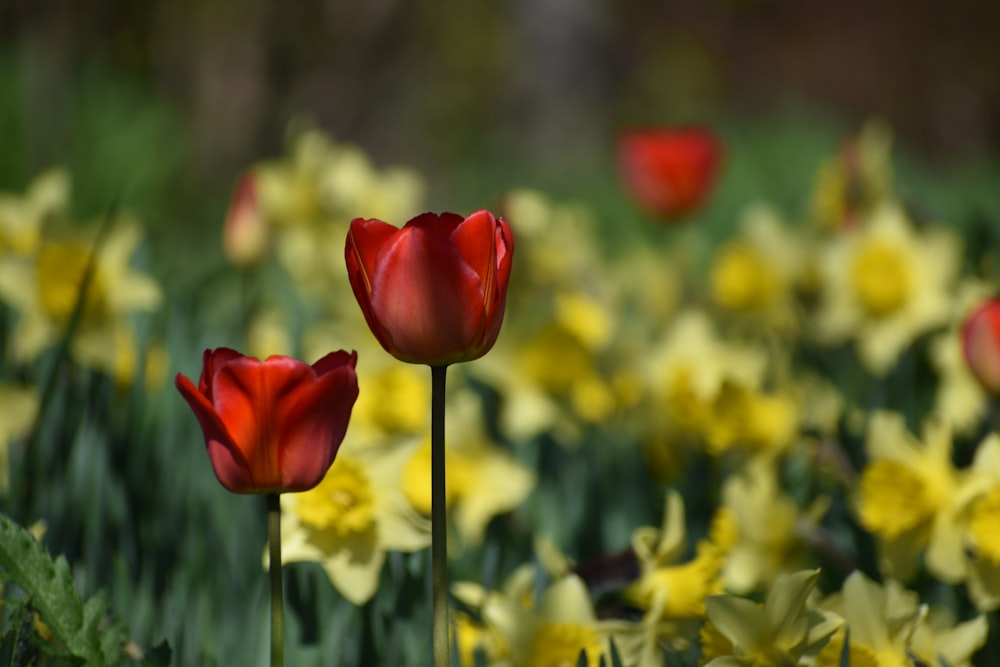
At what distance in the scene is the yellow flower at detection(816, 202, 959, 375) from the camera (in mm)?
1897

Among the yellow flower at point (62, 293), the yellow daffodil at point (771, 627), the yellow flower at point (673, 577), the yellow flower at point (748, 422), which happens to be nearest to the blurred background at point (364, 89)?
the yellow flower at point (62, 293)

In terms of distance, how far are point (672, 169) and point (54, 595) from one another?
1.54 metres

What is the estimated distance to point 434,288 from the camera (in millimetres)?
778

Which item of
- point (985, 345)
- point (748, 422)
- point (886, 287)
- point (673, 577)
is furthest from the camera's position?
point (886, 287)

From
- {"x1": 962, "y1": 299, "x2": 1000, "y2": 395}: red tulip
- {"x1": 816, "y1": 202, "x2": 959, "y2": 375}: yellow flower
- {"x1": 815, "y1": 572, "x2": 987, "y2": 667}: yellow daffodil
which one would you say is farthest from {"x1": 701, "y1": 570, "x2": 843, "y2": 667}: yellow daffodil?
{"x1": 816, "y1": 202, "x2": 959, "y2": 375}: yellow flower

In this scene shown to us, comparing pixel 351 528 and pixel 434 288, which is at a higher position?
pixel 434 288

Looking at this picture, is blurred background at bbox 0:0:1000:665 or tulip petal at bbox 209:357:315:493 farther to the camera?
blurred background at bbox 0:0:1000:665

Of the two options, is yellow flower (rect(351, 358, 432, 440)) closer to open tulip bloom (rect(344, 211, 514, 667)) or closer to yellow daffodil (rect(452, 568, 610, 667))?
yellow daffodil (rect(452, 568, 610, 667))

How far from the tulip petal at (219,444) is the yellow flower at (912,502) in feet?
2.34

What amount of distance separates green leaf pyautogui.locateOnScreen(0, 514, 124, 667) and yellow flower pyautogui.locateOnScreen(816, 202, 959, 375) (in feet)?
4.51

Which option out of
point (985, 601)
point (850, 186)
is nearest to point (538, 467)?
point (985, 601)

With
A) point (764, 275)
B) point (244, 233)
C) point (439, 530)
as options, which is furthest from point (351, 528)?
point (764, 275)

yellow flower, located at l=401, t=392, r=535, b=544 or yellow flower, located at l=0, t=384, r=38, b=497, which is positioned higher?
yellow flower, located at l=0, t=384, r=38, b=497

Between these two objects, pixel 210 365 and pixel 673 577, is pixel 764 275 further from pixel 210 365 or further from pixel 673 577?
pixel 210 365
